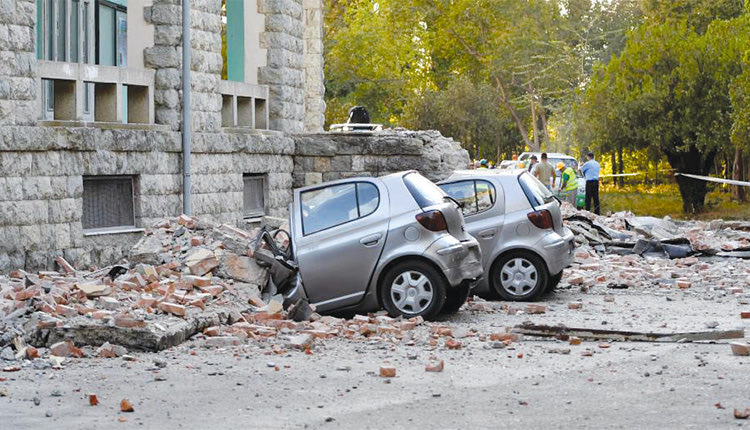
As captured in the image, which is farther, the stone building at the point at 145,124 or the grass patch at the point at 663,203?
the grass patch at the point at 663,203

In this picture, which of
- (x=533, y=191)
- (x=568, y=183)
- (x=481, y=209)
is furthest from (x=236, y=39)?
(x=568, y=183)

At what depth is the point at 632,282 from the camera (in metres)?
17.2

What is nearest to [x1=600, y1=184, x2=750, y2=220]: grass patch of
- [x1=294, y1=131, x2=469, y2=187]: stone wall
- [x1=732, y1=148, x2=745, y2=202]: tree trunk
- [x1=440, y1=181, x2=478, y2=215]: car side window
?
[x1=732, y1=148, x2=745, y2=202]: tree trunk

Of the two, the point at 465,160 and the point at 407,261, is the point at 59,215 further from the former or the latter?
the point at 465,160

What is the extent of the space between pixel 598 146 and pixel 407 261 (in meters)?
32.2

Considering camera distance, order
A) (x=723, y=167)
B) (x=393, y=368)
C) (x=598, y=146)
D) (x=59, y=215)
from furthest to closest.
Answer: (x=723, y=167), (x=598, y=146), (x=59, y=215), (x=393, y=368)

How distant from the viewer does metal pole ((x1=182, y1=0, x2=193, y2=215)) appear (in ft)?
63.3

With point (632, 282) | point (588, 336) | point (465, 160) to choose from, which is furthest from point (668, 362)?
point (465, 160)

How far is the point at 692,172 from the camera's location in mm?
43156

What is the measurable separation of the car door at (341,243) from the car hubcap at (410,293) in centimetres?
30

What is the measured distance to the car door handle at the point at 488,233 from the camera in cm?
1513

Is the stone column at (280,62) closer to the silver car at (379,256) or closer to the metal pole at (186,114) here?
the metal pole at (186,114)

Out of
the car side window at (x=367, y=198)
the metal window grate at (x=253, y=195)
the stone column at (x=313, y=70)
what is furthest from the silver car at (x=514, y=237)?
the stone column at (x=313, y=70)

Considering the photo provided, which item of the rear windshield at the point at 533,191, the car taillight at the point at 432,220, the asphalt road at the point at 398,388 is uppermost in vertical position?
the rear windshield at the point at 533,191
